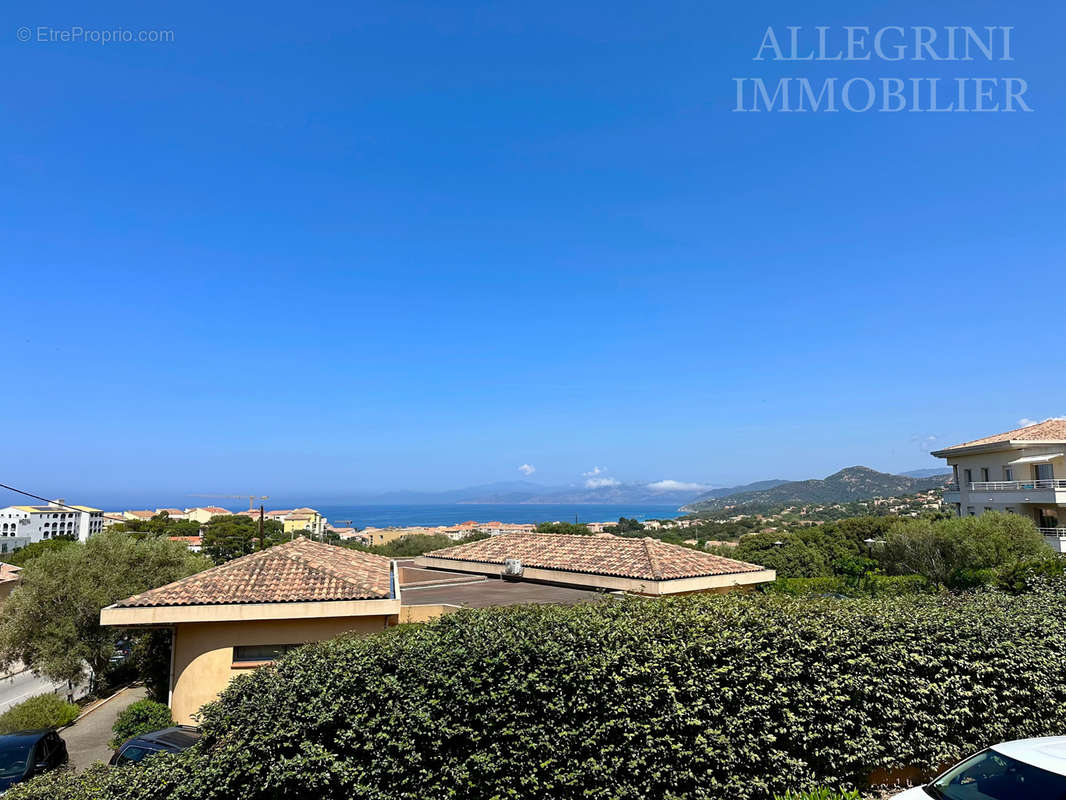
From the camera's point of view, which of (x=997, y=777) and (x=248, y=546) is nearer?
(x=997, y=777)

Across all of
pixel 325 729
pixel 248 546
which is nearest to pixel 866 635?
pixel 325 729

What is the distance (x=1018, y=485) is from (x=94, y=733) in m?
43.2

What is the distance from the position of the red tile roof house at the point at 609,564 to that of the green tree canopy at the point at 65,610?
45.3 ft

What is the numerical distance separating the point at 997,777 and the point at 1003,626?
356 cm

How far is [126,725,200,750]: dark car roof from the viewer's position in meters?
10.0

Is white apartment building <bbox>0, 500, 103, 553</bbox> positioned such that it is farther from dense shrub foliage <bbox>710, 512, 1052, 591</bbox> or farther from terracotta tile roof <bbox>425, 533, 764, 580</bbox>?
dense shrub foliage <bbox>710, 512, 1052, 591</bbox>

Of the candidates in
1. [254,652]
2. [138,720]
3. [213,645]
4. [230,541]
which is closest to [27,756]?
[213,645]

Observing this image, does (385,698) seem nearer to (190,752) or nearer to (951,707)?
(190,752)

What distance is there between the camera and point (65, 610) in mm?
23422

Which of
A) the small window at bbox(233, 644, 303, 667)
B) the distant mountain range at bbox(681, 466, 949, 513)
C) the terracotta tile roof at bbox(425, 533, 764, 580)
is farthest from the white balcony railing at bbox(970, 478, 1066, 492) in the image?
the distant mountain range at bbox(681, 466, 949, 513)

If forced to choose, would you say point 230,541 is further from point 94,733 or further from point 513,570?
point 513,570

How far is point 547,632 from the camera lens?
6.72 meters

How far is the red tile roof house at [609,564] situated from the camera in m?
14.6

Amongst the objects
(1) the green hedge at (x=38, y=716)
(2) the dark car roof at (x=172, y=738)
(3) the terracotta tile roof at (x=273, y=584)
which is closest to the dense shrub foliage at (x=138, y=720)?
(1) the green hedge at (x=38, y=716)
